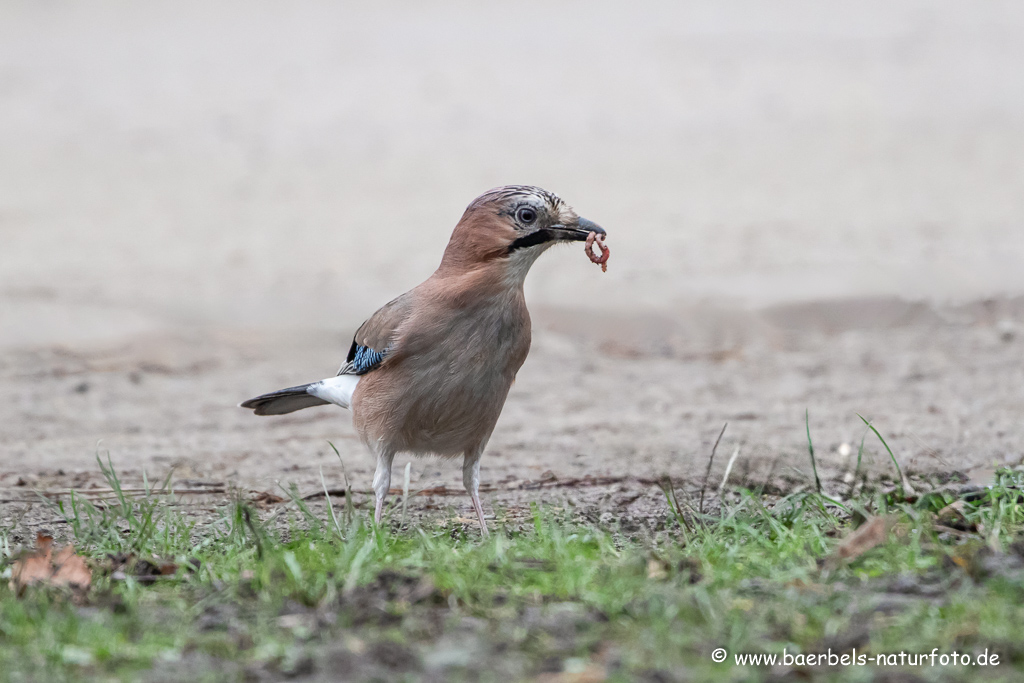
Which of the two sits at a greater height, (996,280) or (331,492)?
(996,280)

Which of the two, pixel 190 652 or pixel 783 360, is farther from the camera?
pixel 783 360

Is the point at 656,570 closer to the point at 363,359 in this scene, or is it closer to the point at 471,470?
the point at 471,470

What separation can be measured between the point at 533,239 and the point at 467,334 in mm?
503

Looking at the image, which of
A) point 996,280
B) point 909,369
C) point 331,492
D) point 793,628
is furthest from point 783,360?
point 793,628

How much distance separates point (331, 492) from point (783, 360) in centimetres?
491

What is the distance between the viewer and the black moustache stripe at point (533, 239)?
5039mm

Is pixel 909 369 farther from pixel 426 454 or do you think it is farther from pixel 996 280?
pixel 426 454

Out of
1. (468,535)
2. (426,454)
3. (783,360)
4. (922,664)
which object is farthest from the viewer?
(783,360)

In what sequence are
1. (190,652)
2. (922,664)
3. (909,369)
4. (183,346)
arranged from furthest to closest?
(183,346) < (909,369) < (190,652) < (922,664)

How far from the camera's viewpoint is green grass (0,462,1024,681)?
3004 mm

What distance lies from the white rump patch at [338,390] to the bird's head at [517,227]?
3.39 feet

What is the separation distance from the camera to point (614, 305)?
438 inches

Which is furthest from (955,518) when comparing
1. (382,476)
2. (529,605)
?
(382,476)

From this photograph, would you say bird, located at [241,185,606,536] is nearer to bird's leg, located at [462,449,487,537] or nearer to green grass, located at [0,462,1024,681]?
bird's leg, located at [462,449,487,537]
